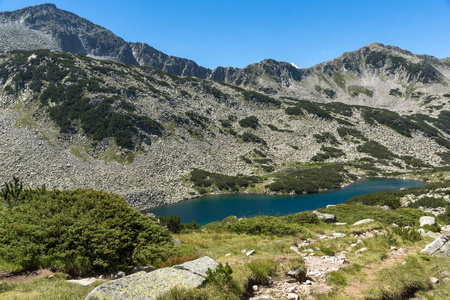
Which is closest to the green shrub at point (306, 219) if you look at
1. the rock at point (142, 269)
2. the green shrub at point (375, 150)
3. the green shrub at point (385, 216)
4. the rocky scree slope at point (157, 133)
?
the green shrub at point (385, 216)

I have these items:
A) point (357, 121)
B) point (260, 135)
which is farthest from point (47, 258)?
point (357, 121)

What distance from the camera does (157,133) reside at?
93.7 metres

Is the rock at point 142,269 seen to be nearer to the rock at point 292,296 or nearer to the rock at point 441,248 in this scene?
the rock at point 292,296

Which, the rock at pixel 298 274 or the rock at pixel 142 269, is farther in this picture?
the rock at pixel 142 269

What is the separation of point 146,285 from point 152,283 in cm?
21

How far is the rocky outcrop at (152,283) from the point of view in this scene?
629cm

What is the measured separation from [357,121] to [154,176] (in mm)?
130548

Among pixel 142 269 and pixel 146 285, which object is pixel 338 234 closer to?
pixel 142 269

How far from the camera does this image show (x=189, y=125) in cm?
10962

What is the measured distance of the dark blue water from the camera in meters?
55.9

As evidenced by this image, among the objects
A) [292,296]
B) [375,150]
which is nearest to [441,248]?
[292,296]

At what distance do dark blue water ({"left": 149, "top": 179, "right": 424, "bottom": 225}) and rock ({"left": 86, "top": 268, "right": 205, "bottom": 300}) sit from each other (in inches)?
1766

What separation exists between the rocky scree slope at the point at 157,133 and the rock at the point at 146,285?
196ft

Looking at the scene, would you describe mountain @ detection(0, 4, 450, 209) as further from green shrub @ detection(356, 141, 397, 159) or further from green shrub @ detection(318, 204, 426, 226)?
green shrub @ detection(318, 204, 426, 226)
